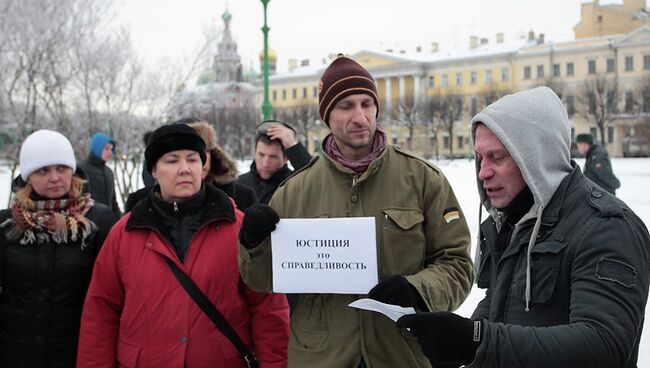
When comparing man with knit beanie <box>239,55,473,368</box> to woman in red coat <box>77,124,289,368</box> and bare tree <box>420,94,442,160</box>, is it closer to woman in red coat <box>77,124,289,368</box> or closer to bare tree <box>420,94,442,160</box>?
woman in red coat <box>77,124,289,368</box>

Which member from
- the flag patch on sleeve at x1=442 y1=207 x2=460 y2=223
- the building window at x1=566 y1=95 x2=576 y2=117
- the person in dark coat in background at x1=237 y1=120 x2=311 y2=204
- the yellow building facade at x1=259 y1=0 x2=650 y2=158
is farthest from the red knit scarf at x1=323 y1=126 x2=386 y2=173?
the building window at x1=566 y1=95 x2=576 y2=117

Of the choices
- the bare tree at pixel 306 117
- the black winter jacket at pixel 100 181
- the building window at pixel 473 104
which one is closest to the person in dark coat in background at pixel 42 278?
the black winter jacket at pixel 100 181

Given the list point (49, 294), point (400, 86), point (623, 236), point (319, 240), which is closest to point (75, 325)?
point (49, 294)

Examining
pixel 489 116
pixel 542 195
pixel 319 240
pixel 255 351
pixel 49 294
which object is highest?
pixel 489 116

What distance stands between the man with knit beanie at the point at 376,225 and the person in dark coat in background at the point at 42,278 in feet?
3.61

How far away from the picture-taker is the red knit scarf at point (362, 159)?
275 cm

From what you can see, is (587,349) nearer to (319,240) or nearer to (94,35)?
(319,240)

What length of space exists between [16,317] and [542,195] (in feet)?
8.76

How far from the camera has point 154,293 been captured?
2.92m

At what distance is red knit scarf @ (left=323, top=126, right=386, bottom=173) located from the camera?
9.02ft

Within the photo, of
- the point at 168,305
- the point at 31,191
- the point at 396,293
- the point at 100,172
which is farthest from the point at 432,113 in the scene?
the point at 396,293

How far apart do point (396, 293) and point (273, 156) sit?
9.04 feet

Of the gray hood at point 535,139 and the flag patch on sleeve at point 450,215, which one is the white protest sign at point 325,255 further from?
the gray hood at point 535,139

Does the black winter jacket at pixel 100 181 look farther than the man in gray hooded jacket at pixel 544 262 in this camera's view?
Yes
